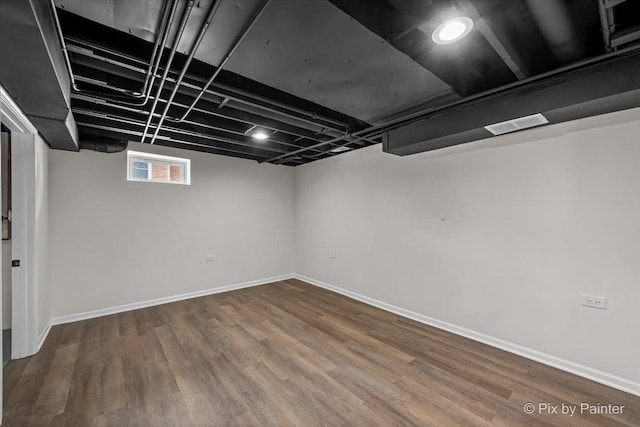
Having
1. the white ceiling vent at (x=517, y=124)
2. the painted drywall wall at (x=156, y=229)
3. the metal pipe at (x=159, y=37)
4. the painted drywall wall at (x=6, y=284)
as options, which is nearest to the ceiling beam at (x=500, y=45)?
the white ceiling vent at (x=517, y=124)

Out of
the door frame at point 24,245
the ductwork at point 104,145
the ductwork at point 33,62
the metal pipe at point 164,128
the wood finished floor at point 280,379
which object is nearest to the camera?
the ductwork at point 33,62

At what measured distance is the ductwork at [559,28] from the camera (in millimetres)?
1484

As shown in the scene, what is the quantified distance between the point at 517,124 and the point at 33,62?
380cm

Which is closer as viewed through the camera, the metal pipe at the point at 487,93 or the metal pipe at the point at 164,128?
the metal pipe at the point at 487,93

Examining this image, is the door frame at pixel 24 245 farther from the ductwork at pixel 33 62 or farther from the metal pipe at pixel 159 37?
the metal pipe at pixel 159 37

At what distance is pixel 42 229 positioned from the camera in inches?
123

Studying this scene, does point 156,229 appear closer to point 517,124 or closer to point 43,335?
point 43,335

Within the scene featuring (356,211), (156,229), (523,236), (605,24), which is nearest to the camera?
(605,24)

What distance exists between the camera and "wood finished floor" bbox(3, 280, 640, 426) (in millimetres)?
1959

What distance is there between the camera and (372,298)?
436 centimetres

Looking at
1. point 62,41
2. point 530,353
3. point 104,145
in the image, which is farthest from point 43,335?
point 530,353

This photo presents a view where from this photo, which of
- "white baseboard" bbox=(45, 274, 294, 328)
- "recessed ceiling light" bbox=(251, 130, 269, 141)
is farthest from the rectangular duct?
"white baseboard" bbox=(45, 274, 294, 328)

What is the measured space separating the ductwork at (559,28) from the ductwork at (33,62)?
102 inches

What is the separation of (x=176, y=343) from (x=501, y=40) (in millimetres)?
4212
